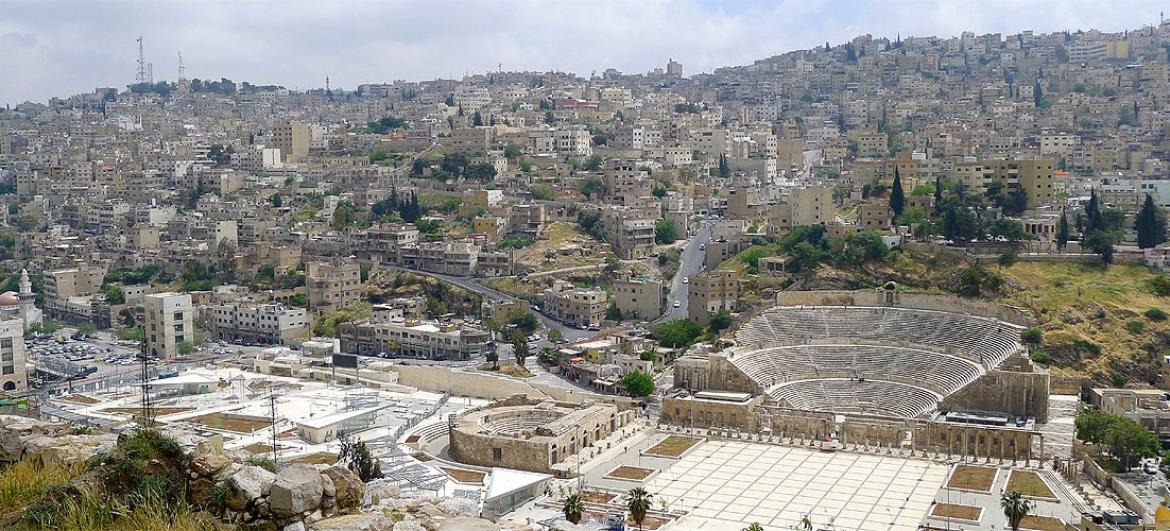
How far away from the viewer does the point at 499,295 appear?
213ft

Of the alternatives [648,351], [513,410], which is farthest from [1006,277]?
[513,410]

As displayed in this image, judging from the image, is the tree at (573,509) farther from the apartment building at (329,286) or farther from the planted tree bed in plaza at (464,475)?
the apartment building at (329,286)

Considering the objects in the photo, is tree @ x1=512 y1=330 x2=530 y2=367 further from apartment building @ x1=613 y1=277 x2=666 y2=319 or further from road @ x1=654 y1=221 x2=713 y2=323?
apartment building @ x1=613 y1=277 x2=666 y2=319

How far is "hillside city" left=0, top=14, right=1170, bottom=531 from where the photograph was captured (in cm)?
3228

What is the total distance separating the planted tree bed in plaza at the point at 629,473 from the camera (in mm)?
36688

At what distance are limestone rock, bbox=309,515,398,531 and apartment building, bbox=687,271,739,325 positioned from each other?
45.4m

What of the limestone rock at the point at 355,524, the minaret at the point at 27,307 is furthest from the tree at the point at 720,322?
the limestone rock at the point at 355,524

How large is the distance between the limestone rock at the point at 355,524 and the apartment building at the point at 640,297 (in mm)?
49422

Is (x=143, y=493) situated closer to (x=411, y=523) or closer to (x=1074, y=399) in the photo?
(x=411, y=523)

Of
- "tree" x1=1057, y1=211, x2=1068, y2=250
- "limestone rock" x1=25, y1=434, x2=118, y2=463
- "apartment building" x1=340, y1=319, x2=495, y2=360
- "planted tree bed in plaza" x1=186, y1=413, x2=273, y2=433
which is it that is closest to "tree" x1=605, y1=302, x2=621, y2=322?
"apartment building" x1=340, y1=319, x2=495, y2=360

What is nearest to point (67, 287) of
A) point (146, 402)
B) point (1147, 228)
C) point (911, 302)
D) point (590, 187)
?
point (590, 187)

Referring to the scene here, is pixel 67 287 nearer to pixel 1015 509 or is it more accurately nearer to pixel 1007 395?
pixel 1007 395

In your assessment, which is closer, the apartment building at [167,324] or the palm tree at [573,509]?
the palm tree at [573,509]

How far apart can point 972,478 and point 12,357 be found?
126ft
